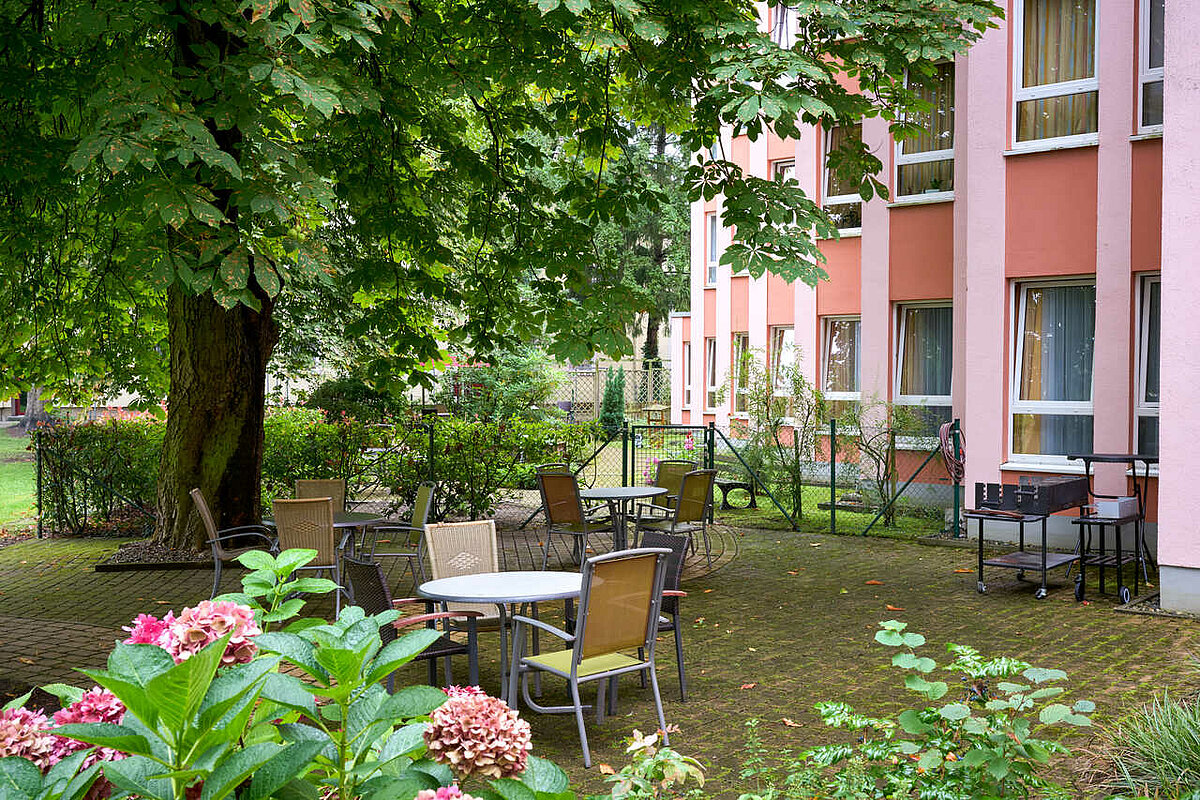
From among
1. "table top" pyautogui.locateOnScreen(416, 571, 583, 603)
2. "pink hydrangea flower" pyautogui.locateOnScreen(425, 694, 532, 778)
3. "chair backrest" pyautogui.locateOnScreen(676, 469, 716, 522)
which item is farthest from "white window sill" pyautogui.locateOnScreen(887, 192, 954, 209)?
"pink hydrangea flower" pyautogui.locateOnScreen(425, 694, 532, 778)

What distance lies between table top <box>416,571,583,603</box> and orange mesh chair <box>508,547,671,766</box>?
18cm

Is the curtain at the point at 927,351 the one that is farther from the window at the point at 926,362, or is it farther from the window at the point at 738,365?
the window at the point at 738,365

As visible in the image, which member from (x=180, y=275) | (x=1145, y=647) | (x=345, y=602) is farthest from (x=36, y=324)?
(x=1145, y=647)

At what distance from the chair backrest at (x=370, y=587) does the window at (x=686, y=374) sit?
2053 cm

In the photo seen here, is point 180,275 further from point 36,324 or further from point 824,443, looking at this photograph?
point 824,443

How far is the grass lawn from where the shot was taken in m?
17.5

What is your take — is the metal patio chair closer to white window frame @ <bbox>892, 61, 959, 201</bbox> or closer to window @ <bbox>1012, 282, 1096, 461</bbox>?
window @ <bbox>1012, 282, 1096, 461</bbox>

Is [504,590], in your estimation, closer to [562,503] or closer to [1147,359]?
[562,503]

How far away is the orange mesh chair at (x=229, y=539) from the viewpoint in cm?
884

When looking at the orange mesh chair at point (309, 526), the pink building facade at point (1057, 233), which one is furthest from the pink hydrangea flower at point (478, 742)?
the pink building facade at point (1057, 233)

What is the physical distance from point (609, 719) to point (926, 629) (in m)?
3.35

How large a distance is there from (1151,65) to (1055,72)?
1129 millimetres

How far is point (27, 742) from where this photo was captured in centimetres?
135

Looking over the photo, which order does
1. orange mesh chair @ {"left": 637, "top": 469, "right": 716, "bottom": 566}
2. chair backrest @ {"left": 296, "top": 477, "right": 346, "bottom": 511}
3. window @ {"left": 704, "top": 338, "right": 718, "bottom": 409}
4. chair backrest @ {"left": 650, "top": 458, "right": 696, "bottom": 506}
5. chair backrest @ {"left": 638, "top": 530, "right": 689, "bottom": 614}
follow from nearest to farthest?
chair backrest @ {"left": 638, "top": 530, "right": 689, "bottom": 614} < orange mesh chair @ {"left": 637, "top": 469, "right": 716, "bottom": 566} < chair backrest @ {"left": 296, "top": 477, "right": 346, "bottom": 511} < chair backrest @ {"left": 650, "top": 458, "right": 696, "bottom": 506} < window @ {"left": 704, "top": 338, "right": 718, "bottom": 409}
